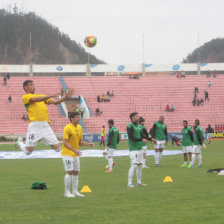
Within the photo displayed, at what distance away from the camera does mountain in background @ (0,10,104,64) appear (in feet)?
555

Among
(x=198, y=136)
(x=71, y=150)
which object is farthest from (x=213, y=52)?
(x=71, y=150)

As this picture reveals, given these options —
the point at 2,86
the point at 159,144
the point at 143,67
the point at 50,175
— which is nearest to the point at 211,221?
the point at 50,175

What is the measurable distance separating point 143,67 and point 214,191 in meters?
66.8

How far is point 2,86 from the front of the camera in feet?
218

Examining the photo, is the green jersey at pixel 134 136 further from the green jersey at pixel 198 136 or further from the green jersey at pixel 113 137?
the green jersey at pixel 198 136

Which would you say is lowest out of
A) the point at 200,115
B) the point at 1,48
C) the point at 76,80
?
the point at 200,115

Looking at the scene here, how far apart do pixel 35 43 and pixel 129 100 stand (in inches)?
4824

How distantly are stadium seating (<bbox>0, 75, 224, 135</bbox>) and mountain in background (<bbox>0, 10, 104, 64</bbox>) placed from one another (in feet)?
310

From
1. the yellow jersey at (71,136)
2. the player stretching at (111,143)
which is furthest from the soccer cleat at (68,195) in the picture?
the player stretching at (111,143)

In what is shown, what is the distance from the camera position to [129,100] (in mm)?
64750

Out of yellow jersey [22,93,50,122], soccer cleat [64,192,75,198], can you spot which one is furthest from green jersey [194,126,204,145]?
yellow jersey [22,93,50,122]

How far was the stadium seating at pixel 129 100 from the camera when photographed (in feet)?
191

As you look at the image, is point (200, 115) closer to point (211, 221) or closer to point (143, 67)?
point (143, 67)

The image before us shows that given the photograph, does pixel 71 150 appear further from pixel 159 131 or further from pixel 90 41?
pixel 90 41
